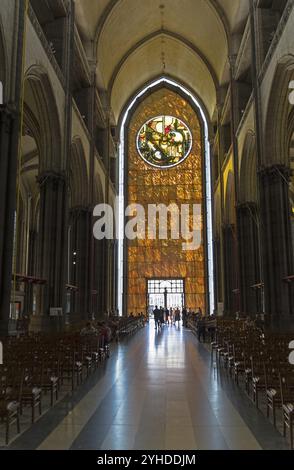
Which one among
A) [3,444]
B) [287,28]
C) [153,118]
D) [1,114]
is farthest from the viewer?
[153,118]

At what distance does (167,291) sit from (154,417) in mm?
33542

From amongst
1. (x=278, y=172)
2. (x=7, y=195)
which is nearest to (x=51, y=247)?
(x=7, y=195)

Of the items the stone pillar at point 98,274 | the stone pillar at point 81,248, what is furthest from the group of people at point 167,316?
the stone pillar at point 81,248

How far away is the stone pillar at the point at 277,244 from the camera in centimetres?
1803

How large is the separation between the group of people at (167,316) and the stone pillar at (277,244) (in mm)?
12779

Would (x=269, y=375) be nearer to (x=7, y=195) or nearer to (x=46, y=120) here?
(x=7, y=195)

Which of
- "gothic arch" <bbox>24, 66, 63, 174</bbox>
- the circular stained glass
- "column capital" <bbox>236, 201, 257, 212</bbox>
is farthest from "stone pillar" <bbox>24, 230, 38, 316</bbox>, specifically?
"column capital" <bbox>236, 201, 257, 212</bbox>

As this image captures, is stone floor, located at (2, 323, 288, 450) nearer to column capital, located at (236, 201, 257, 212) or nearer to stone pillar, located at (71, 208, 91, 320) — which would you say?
stone pillar, located at (71, 208, 91, 320)

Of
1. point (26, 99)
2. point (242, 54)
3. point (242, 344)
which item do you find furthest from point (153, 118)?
point (242, 344)

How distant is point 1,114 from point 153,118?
1290 inches

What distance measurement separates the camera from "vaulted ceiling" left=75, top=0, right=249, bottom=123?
28328 mm

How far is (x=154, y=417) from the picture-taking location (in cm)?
679

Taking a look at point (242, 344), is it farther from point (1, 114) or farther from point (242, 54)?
point (242, 54)
